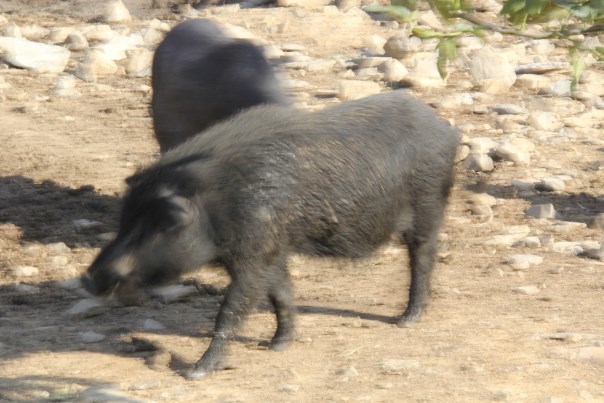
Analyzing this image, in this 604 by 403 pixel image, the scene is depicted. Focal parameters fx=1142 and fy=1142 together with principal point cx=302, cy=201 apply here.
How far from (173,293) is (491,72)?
19.5 ft

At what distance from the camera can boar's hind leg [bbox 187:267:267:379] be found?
5395 mm

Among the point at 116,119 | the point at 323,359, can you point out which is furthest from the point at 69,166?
the point at 323,359

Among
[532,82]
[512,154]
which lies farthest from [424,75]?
[512,154]

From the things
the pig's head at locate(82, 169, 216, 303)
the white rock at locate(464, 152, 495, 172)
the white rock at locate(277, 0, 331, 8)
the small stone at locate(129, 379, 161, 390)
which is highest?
the pig's head at locate(82, 169, 216, 303)

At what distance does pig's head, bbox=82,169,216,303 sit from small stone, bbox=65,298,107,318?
961mm

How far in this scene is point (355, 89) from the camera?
36.4ft

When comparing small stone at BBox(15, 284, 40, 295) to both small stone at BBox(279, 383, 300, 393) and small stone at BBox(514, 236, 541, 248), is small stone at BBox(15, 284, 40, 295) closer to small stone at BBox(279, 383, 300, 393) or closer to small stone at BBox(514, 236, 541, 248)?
small stone at BBox(279, 383, 300, 393)

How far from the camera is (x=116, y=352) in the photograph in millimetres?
5688

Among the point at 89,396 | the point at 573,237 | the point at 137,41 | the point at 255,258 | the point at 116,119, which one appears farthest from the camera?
the point at 137,41

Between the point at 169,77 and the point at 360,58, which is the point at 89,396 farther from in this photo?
the point at 360,58

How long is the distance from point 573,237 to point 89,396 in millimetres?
3811

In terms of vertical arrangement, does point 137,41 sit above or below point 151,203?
below

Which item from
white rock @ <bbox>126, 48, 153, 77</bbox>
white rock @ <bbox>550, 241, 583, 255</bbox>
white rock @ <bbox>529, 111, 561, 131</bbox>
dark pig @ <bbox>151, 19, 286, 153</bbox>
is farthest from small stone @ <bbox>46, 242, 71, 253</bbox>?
white rock @ <bbox>126, 48, 153, 77</bbox>

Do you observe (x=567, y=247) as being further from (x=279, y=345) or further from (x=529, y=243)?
(x=279, y=345)
